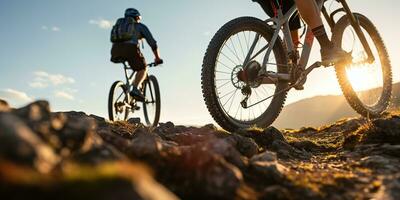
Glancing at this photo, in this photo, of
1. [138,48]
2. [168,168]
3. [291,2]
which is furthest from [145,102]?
[168,168]

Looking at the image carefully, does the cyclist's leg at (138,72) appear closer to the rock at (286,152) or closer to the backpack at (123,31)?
the backpack at (123,31)

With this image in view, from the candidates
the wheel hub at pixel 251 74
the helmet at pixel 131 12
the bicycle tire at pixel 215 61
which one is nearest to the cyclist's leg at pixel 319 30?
the bicycle tire at pixel 215 61

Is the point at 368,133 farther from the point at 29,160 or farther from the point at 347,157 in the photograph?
the point at 29,160

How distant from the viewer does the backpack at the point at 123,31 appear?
981cm

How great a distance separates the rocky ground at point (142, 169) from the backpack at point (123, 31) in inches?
251

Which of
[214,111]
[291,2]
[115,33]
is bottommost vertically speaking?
[214,111]

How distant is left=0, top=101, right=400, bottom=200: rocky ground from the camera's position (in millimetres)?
1154

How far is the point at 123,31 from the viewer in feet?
32.2

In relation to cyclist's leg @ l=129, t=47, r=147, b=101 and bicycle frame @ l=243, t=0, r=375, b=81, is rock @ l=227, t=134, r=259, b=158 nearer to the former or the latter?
bicycle frame @ l=243, t=0, r=375, b=81

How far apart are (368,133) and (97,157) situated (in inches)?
160

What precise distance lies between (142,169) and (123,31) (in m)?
8.81

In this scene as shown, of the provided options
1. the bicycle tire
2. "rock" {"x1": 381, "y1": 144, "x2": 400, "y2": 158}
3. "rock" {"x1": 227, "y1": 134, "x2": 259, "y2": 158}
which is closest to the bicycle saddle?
the bicycle tire

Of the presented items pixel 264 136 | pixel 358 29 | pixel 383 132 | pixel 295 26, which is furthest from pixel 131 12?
pixel 383 132

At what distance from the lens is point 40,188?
113cm
